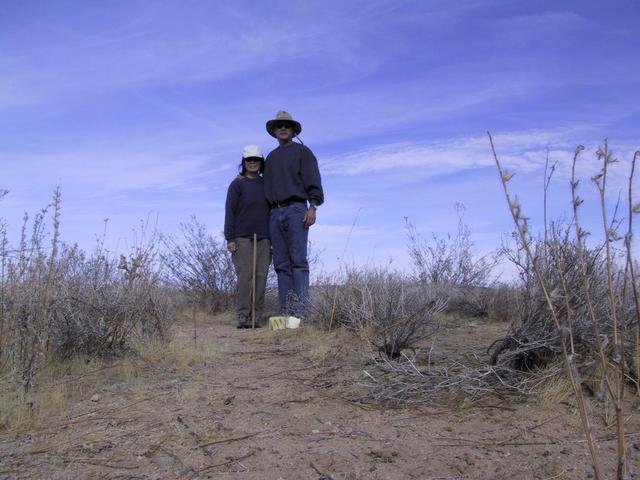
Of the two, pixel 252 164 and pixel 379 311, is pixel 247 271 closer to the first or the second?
pixel 252 164

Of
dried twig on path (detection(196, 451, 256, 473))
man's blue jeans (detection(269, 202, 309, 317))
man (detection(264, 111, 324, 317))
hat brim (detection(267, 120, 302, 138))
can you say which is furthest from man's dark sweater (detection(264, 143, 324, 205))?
dried twig on path (detection(196, 451, 256, 473))

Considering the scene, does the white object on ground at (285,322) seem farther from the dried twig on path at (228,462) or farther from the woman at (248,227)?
the dried twig on path at (228,462)

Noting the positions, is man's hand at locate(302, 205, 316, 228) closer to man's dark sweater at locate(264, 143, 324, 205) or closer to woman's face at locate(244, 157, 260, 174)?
man's dark sweater at locate(264, 143, 324, 205)

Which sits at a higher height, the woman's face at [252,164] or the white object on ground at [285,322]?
the woman's face at [252,164]

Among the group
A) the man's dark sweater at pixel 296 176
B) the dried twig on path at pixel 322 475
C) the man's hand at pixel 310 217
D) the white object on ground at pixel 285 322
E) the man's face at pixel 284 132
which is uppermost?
the man's face at pixel 284 132

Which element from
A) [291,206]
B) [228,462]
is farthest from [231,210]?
[228,462]

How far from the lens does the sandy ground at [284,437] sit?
92.7 inches

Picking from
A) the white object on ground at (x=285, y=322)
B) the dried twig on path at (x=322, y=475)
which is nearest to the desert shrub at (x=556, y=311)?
the dried twig on path at (x=322, y=475)

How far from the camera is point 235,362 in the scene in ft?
13.9

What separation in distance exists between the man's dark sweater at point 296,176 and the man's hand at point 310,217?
0.10 metres

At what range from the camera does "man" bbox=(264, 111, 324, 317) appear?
6.12 meters

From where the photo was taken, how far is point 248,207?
6602mm

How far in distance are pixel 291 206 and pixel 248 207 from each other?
2.17ft

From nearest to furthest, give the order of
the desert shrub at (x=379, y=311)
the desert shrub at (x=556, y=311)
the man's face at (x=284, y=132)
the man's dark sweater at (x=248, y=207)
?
the desert shrub at (x=556, y=311) → the desert shrub at (x=379, y=311) → the man's face at (x=284, y=132) → the man's dark sweater at (x=248, y=207)
